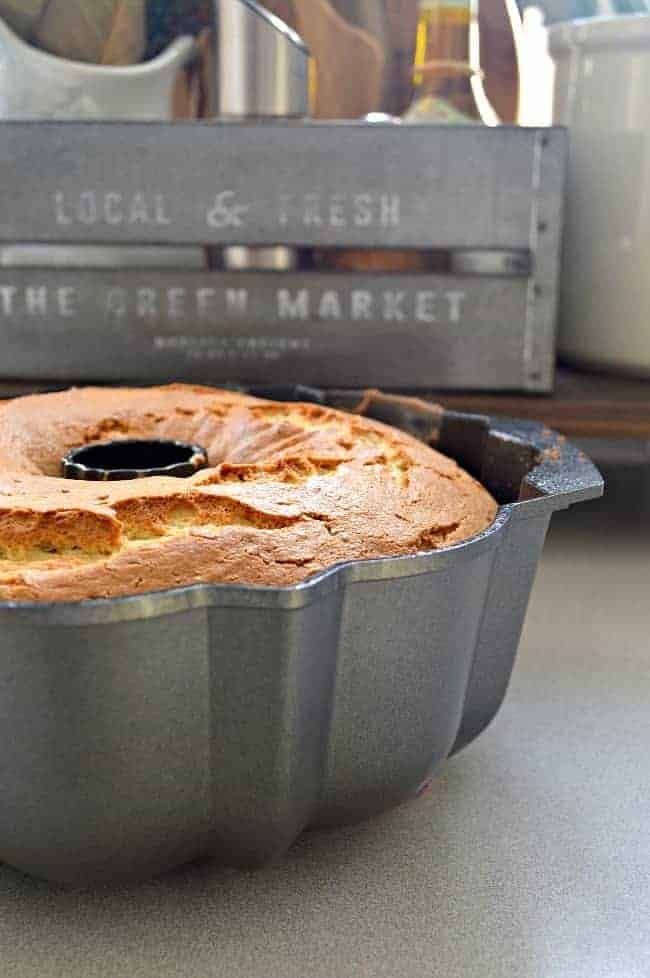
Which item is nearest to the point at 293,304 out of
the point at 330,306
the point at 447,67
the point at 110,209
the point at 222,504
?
the point at 330,306

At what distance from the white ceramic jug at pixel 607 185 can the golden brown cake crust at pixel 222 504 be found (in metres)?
0.48

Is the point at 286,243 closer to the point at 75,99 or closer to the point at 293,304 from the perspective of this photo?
the point at 293,304

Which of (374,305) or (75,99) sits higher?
(75,99)

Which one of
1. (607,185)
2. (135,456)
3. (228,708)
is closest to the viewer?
(228,708)

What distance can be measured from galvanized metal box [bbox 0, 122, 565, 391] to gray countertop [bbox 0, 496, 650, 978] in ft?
1.43

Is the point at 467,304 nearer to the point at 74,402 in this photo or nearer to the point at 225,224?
the point at 225,224

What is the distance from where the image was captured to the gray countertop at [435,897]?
477 mm

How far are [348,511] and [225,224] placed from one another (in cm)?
50

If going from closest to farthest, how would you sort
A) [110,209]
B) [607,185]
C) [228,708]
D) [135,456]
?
[228,708] → [135,456] → [110,209] → [607,185]

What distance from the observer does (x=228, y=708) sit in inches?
18.4

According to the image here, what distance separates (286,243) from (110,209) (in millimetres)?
165

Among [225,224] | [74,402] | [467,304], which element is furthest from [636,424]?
[74,402]

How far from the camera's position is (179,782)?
47 centimetres

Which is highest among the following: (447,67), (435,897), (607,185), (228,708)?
(447,67)
